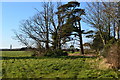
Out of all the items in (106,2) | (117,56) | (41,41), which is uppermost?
(106,2)

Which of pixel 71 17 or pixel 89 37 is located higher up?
pixel 71 17

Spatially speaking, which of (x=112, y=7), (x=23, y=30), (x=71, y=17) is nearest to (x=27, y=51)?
(x=23, y=30)

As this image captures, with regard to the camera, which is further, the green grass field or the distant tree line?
the distant tree line

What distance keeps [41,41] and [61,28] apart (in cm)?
358

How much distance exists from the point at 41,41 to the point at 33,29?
2176mm

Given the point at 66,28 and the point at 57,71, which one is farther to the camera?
the point at 66,28

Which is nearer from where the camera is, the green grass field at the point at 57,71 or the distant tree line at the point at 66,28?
the green grass field at the point at 57,71

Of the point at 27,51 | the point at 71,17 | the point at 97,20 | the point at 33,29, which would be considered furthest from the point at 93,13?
the point at 27,51

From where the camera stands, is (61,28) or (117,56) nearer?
(117,56)

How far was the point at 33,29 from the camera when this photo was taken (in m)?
21.8

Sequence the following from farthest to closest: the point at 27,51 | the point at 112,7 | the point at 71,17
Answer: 1. the point at 71,17
2. the point at 27,51
3. the point at 112,7

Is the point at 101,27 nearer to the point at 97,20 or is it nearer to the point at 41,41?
the point at 97,20

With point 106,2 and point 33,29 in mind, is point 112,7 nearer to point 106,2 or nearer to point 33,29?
point 106,2

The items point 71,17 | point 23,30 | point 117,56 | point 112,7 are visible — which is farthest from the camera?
point 71,17
